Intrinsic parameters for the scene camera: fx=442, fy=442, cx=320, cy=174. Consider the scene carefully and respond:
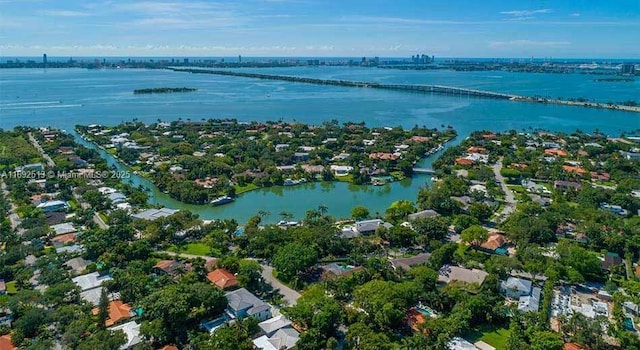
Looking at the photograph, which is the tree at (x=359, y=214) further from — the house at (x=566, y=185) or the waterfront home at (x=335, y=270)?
the house at (x=566, y=185)

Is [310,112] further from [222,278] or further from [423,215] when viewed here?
[222,278]

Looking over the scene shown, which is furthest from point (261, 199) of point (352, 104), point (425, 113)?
point (352, 104)

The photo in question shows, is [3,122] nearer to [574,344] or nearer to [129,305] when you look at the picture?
[129,305]

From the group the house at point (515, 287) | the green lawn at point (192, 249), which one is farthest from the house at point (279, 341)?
the house at point (515, 287)

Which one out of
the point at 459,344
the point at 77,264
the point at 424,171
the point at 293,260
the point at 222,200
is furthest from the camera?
the point at 424,171

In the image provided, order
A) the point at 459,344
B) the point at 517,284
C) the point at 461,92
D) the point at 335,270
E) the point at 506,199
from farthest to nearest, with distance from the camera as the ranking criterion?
the point at 461,92
the point at 506,199
the point at 335,270
the point at 517,284
the point at 459,344

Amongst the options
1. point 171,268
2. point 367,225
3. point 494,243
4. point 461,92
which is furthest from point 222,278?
point 461,92

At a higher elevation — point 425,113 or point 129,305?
point 425,113

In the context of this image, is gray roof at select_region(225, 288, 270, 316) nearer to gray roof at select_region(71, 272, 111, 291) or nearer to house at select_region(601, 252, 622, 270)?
gray roof at select_region(71, 272, 111, 291)
